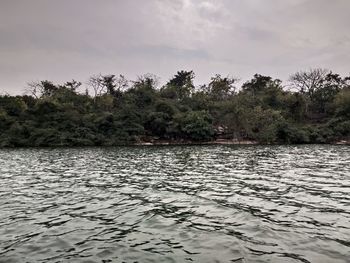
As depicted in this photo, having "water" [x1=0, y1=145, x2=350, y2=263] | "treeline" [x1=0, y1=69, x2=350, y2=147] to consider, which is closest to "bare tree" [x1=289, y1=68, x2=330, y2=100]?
"treeline" [x1=0, y1=69, x2=350, y2=147]

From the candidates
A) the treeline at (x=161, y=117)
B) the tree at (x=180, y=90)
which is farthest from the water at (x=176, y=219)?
the tree at (x=180, y=90)

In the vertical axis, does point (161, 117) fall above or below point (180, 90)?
below

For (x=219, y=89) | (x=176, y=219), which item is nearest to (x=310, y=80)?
(x=219, y=89)

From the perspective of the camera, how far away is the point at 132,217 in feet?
39.9

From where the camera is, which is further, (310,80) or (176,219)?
(310,80)

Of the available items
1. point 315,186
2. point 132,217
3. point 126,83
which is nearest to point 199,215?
point 132,217

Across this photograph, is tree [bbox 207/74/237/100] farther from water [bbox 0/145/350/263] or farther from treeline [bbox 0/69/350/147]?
water [bbox 0/145/350/263]

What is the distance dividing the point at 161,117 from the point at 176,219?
192 feet

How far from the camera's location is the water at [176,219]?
340 inches

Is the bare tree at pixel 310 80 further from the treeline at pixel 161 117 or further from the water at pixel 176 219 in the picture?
the water at pixel 176 219

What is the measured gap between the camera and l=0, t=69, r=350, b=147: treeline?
64.5m

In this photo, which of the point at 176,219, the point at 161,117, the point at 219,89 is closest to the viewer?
the point at 176,219

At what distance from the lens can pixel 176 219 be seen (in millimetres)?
11883

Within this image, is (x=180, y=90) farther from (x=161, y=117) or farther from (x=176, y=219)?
(x=176, y=219)
